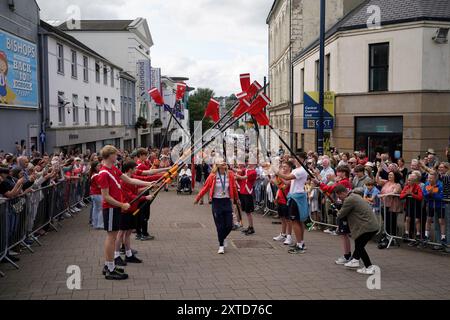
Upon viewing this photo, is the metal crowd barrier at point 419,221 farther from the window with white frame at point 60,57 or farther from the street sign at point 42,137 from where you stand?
the window with white frame at point 60,57

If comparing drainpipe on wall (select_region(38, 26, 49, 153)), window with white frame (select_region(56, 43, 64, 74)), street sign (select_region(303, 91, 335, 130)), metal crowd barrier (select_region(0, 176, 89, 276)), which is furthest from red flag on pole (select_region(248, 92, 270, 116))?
window with white frame (select_region(56, 43, 64, 74))

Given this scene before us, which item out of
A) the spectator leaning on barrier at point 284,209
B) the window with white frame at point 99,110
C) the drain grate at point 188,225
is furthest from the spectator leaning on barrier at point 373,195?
the window with white frame at point 99,110

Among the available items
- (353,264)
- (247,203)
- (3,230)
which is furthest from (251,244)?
(3,230)

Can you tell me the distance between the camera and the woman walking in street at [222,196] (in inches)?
367

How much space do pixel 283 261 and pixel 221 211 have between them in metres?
1.66

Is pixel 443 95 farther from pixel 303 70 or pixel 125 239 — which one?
pixel 125 239

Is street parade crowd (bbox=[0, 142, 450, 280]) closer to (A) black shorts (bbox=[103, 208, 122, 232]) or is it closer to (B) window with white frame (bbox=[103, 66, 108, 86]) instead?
(A) black shorts (bbox=[103, 208, 122, 232])

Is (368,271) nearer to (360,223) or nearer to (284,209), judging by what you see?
(360,223)

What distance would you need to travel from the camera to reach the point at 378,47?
21.7 meters

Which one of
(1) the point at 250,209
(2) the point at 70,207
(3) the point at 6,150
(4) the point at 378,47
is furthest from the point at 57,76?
(1) the point at 250,209

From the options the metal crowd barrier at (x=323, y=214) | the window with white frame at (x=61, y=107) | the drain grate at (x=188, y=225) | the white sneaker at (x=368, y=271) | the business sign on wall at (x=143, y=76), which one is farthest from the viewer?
the business sign on wall at (x=143, y=76)

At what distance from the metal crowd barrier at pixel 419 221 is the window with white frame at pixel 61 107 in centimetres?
2222

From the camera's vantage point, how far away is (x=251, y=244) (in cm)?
1009

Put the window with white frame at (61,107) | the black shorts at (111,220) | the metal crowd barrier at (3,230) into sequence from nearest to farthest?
the black shorts at (111,220)
the metal crowd barrier at (3,230)
the window with white frame at (61,107)
